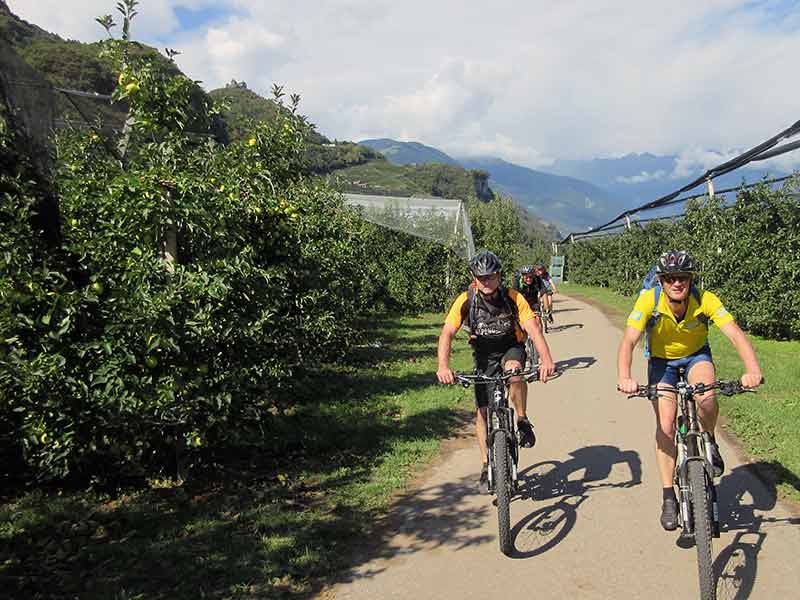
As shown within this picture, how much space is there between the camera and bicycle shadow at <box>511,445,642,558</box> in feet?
14.4

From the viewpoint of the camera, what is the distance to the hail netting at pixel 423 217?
20656 millimetres

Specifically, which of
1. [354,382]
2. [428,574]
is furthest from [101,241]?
[354,382]

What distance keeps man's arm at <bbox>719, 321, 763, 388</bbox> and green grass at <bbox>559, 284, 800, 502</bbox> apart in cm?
184

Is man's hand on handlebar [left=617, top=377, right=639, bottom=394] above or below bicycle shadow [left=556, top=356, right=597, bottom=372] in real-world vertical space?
above

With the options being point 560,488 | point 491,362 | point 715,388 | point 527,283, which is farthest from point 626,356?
point 527,283

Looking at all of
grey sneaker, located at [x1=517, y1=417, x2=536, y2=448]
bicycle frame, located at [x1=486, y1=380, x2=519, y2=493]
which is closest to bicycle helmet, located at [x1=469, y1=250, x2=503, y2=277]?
bicycle frame, located at [x1=486, y1=380, x2=519, y2=493]

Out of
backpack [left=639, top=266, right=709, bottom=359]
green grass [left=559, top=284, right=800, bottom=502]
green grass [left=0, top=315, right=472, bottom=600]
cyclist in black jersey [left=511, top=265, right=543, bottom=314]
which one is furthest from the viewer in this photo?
cyclist in black jersey [left=511, top=265, right=543, bottom=314]

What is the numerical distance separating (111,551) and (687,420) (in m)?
3.99

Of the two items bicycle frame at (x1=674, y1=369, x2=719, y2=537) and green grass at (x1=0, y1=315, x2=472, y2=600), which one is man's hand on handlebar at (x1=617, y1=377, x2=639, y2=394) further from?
green grass at (x1=0, y1=315, x2=472, y2=600)

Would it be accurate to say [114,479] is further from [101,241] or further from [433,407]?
[433,407]

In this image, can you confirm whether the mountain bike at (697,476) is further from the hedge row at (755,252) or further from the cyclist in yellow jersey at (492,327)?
the hedge row at (755,252)

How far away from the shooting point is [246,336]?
5.10 m

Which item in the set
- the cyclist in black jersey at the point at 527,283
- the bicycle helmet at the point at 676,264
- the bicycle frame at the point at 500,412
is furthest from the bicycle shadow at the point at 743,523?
the cyclist in black jersey at the point at 527,283

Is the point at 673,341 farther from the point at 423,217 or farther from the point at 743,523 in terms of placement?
the point at 423,217
